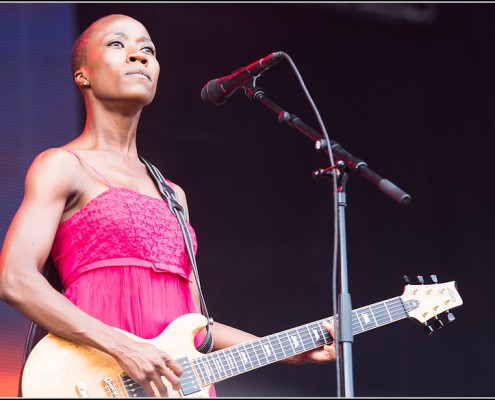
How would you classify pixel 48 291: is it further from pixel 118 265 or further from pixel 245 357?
pixel 245 357

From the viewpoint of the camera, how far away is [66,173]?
8.61 ft

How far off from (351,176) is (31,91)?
5.90 feet

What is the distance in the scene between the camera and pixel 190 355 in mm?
2516

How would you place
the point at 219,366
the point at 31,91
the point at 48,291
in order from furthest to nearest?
the point at 31,91
the point at 219,366
the point at 48,291

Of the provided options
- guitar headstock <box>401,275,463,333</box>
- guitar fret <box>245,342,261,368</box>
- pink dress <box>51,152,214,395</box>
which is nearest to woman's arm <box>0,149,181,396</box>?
pink dress <box>51,152,214,395</box>

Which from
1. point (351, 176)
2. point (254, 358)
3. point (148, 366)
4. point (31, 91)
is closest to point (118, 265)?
point (148, 366)

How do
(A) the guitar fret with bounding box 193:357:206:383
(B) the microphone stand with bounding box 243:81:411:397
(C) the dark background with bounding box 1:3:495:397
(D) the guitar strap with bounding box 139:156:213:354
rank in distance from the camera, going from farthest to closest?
(C) the dark background with bounding box 1:3:495:397 → (D) the guitar strap with bounding box 139:156:213:354 → (A) the guitar fret with bounding box 193:357:206:383 → (B) the microphone stand with bounding box 243:81:411:397

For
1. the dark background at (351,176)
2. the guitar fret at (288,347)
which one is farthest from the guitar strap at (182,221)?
the dark background at (351,176)

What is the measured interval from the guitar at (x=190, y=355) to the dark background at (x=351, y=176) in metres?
1.59

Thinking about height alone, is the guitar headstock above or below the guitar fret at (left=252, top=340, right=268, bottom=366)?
above

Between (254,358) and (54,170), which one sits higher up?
(54,170)

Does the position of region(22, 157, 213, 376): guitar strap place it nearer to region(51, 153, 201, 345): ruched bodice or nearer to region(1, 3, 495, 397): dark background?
region(51, 153, 201, 345): ruched bodice

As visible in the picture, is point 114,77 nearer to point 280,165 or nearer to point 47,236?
point 47,236

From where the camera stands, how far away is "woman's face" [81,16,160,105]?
2870 mm
